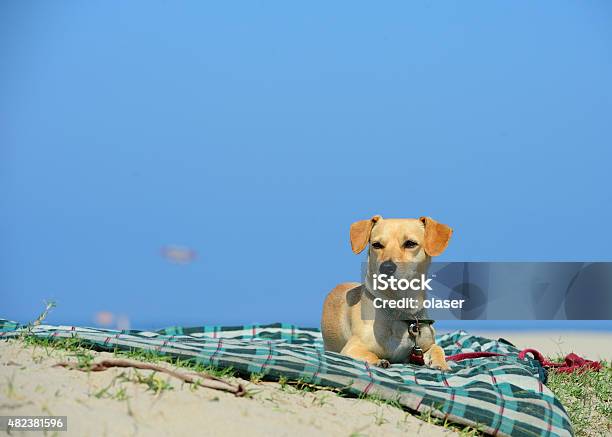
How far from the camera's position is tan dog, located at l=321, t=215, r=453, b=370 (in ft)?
17.4

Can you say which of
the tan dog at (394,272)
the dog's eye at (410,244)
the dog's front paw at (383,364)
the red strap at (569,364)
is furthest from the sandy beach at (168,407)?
the red strap at (569,364)

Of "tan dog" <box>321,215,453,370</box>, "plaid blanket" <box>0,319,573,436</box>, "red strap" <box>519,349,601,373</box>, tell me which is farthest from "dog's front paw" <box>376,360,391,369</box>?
"red strap" <box>519,349,601,373</box>

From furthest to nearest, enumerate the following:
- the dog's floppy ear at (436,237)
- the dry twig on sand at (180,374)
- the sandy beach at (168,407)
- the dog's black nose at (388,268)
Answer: the dog's floppy ear at (436,237) → the dog's black nose at (388,268) → the dry twig on sand at (180,374) → the sandy beach at (168,407)

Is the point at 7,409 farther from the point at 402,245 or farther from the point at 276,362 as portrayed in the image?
the point at 402,245

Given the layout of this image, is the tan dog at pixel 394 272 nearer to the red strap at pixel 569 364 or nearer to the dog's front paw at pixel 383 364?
the dog's front paw at pixel 383 364

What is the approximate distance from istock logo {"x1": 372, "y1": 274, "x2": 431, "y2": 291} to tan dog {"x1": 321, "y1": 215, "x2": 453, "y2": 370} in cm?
5

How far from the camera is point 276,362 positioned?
3850 mm

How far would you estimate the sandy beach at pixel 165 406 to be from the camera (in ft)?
8.79

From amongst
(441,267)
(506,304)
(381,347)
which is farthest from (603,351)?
(381,347)

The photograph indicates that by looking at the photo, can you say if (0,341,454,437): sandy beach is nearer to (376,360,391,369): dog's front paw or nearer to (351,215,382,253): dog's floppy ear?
(376,360,391,369): dog's front paw

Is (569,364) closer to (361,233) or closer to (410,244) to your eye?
(410,244)

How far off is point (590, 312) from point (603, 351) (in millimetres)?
1031

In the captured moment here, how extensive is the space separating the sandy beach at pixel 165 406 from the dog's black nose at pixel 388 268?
5.53 feet
